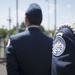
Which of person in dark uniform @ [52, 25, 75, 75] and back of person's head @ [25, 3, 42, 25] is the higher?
back of person's head @ [25, 3, 42, 25]

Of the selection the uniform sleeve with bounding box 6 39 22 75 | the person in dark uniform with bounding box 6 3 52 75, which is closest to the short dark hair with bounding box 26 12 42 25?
the person in dark uniform with bounding box 6 3 52 75

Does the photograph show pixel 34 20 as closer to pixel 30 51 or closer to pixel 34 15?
pixel 34 15

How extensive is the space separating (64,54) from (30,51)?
1489 millimetres

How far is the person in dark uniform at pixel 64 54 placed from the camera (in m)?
1.77

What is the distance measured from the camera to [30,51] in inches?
128

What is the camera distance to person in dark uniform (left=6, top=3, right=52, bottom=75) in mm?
3182

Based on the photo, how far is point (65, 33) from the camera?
1.86 metres

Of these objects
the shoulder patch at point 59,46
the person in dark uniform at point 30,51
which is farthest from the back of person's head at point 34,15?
the shoulder patch at point 59,46

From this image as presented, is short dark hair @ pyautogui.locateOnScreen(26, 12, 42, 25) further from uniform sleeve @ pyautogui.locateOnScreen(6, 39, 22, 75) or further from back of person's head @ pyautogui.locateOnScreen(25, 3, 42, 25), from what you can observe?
uniform sleeve @ pyautogui.locateOnScreen(6, 39, 22, 75)

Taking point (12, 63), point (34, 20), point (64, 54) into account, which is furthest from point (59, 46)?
point (34, 20)

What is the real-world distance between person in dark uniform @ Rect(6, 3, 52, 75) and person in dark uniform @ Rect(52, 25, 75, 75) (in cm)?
136

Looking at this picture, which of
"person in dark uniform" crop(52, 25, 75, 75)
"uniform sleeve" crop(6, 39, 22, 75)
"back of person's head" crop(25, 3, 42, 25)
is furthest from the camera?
"back of person's head" crop(25, 3, 42, 25)

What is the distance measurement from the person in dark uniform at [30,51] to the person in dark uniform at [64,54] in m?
1.36

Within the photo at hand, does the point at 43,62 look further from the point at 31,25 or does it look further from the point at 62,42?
the point at 62,42
